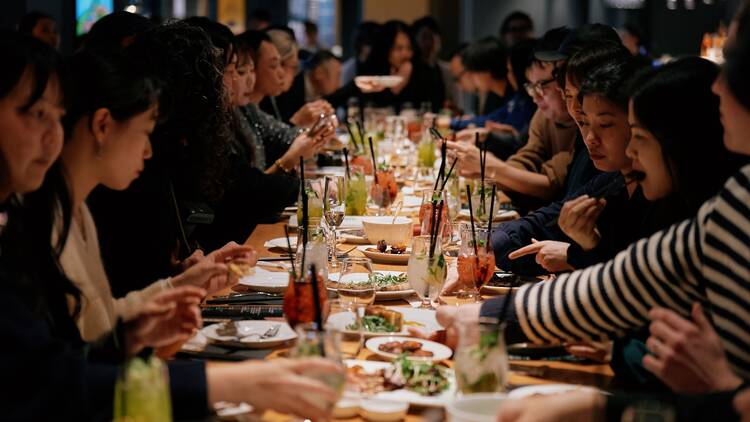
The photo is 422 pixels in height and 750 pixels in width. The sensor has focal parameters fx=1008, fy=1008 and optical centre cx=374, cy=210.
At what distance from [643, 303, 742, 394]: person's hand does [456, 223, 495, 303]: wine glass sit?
2.96 feet

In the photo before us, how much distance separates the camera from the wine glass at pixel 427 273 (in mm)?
2551

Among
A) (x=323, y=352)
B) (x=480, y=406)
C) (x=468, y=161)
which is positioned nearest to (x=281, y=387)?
(x=323, y=352)

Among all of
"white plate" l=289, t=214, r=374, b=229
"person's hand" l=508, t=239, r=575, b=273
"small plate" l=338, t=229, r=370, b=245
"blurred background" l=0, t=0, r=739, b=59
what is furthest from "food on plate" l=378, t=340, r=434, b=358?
"blurred background" l=0, t=0, r=739, b=59

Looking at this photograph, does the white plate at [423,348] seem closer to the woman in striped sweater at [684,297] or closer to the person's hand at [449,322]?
the person's hand at [449,322]

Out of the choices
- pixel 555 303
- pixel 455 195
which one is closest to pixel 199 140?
pixel 455 195

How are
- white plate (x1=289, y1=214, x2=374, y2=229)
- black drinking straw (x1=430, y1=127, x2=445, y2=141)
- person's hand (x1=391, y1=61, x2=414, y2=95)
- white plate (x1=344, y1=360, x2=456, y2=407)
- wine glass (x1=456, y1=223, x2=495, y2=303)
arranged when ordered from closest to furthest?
1. white plate (x1=344, y1=360, x2=456, y2=407)
2. wine glass (x1=456, y1=223, x2=495, y2=303)
3. white plate (x1=289, y1=214, x2=374, y2=229)
4. black drinking straw (x1=430, y1=127, x2=445, y2=141)
5. person's hand (x1=391, y1=61, x2=414, y2=95)

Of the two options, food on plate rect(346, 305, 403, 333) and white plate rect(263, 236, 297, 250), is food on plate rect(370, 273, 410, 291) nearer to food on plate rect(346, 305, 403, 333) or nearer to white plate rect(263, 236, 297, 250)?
food on plate rect(346, 305, 403, 333)

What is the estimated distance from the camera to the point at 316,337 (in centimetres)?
169

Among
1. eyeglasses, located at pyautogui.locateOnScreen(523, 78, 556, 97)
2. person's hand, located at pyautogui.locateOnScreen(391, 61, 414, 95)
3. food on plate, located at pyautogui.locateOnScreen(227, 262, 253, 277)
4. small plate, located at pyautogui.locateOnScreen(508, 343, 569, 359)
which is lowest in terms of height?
small plate, located at pyautogui.locateOnScreen(508, 343, 569, 359)

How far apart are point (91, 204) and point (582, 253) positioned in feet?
4.51

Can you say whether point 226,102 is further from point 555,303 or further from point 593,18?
point 593,18

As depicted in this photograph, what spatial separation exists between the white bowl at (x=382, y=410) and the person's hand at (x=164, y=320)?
1.39ft

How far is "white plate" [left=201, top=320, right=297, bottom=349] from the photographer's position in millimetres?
2199

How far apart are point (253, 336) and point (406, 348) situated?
350 millimetres
